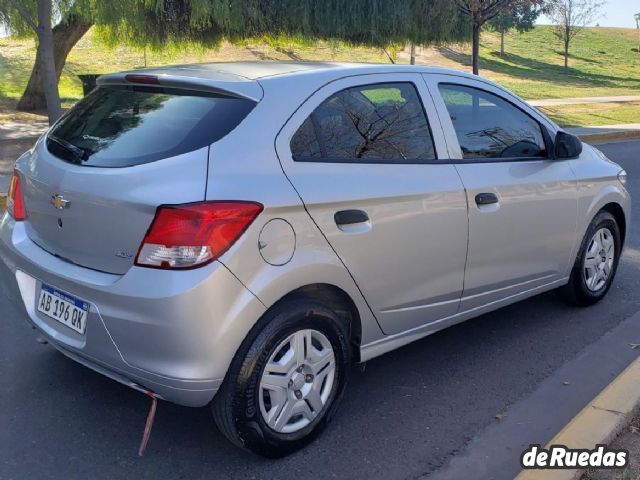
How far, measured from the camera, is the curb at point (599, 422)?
9.41ft

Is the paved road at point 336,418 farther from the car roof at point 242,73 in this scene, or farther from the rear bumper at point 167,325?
the car roof at point 242,73

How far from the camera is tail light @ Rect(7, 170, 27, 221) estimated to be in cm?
351

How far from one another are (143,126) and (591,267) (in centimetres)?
347

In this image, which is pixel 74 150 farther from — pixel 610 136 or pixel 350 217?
pixel 610 136

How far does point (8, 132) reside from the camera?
47.8 feet

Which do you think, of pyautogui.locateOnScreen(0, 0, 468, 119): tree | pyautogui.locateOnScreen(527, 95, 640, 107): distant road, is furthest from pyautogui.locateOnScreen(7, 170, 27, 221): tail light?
pyautogui.locateOnScreen(527, 95, 640, 107): distant road

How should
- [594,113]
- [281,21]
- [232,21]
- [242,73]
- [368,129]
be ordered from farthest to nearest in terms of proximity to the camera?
[594,113], [281,21], [232,21], [368,129], [242,73]

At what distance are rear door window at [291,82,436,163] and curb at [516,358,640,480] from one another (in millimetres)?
1488

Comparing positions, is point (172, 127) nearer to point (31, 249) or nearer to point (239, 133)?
point (239, 133)

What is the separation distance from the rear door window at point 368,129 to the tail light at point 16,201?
1456 millimetres

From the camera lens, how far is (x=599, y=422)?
129 inches

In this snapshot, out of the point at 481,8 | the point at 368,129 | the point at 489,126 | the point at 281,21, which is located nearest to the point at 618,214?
the point at 489,126

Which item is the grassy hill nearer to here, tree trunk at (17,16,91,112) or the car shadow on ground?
tree trunk at (17,16,91,112)

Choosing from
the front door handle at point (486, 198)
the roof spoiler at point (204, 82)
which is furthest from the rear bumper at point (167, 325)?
the front door handle at point (486, 198)
